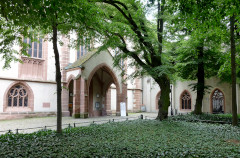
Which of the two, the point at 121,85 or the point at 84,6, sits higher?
the point at 84,6

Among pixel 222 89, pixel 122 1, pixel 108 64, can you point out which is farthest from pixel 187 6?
pixel 222 89

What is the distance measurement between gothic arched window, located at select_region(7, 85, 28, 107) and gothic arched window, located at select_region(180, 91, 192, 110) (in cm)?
2027

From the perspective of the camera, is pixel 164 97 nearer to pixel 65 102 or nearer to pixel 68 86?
pixel 65 102

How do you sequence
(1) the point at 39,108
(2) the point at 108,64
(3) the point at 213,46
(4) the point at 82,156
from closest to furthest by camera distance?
(4) the point at 82,156 → (3) the point at 213,46 → (1) the point at 39,108 → (2) the point at 108,64

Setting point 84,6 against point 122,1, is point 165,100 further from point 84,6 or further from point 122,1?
point 84,6

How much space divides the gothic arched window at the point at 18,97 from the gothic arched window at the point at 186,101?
66.5ft

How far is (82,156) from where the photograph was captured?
5191 mm

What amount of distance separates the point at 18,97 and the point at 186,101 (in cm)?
2129

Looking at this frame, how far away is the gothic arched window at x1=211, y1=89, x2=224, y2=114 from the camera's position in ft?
84.0

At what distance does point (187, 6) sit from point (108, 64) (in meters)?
16.6

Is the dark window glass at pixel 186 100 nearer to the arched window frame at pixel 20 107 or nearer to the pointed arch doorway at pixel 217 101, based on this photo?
the pointed arch doorway at pixel 217 101

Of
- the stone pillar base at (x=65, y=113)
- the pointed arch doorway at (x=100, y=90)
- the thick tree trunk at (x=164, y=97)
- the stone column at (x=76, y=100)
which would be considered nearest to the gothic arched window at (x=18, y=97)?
the stone pillar base at (x=65, y=113)

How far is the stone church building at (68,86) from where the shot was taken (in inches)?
757

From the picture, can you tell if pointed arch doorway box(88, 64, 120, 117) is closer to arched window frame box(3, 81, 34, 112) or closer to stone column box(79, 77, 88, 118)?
stone column box(79, 77, 88, 118)
